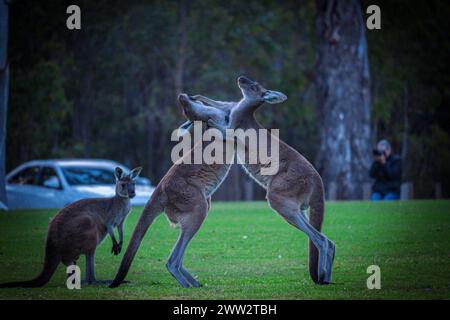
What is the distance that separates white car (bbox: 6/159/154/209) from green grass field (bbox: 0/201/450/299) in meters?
4.21

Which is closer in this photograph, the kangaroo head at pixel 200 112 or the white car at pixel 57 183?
the kangaroo head at pixel 200 112

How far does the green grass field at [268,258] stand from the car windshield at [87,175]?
4.65 m

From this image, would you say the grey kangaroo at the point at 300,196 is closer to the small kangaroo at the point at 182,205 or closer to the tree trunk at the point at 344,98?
the small kangaroo at the point at 182,205

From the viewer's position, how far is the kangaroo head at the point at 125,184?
32.6ft

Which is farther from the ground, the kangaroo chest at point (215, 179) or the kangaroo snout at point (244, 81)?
the kangaroo snout at point (244, 81)

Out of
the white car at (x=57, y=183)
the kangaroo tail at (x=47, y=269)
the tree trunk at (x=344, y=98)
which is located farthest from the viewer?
the tree trunk at (x=344, y=98)

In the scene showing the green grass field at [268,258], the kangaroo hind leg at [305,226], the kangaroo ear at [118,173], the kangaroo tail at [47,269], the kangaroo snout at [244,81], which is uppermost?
the kangaroo snout at [244,81]

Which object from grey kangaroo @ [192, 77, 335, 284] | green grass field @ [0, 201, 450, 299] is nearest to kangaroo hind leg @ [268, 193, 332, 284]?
grey kangaroo @ [192, 77, 335, 284]

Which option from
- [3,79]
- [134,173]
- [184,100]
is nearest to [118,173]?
[134,173]

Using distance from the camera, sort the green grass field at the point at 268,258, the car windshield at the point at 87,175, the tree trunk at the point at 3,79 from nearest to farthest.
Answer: the green grass field at the point at 268,258, the tree trunk at the point at 3,79, the car windshield at the point at 87,175

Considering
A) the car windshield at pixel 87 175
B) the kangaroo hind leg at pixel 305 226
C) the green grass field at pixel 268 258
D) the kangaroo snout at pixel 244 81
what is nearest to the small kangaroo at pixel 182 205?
the green grass field at pixel 268 258

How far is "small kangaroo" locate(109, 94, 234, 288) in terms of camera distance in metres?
9.01

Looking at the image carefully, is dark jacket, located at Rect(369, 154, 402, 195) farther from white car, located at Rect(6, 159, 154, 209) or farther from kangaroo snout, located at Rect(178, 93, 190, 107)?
kangaroo snout, located at Rect(178, 93, 190, 107)

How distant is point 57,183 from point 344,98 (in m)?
9.38
